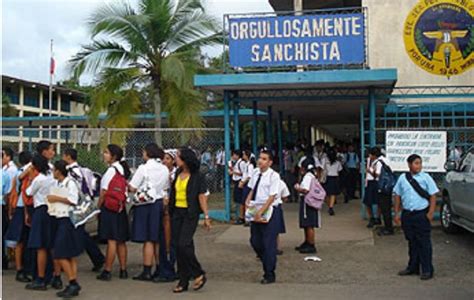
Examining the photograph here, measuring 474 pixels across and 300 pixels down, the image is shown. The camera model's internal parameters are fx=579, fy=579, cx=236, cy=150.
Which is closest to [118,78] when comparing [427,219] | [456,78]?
[456,78]

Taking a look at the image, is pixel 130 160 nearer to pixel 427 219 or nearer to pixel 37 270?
pixel 37 270

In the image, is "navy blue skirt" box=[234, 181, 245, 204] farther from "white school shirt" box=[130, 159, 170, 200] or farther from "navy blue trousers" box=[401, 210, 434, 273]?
"navy blue trousers" box=[401, 210, 434, 273]

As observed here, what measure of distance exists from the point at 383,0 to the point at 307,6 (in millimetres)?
6156

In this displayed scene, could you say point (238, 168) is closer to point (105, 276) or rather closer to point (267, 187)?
point (267, 187)

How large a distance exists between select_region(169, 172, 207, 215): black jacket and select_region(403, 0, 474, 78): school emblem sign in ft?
38.0

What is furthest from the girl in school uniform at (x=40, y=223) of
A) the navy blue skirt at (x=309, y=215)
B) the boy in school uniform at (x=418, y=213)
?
the boy in school uniform at (x=418, y=213)

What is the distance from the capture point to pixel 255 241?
24.2ft

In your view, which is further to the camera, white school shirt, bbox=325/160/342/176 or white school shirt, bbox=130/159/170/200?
white school shirt, bbox=325/160/342/176

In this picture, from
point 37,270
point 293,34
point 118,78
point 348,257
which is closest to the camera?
point 37,270

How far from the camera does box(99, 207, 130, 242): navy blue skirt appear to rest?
7355mm

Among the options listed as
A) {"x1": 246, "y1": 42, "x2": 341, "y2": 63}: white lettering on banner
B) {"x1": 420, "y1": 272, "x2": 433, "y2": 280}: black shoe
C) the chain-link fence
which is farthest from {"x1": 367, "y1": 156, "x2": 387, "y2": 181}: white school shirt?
the chain-link fence

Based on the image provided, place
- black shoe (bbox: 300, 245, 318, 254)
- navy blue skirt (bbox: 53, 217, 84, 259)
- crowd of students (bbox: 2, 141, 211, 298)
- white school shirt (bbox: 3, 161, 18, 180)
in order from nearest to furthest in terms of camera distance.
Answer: navy blue skirt (bbox: 53, 217, 84, 259), crowd of students (bbox: 2, 141, 211, 298), white school shirt (bbox: 3, 161, 18, 180), black shoe (bbox: 300, 245, 318, 254)

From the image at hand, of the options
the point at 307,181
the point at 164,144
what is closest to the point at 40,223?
the point at 307,181

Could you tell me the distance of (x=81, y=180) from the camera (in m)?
7.40
